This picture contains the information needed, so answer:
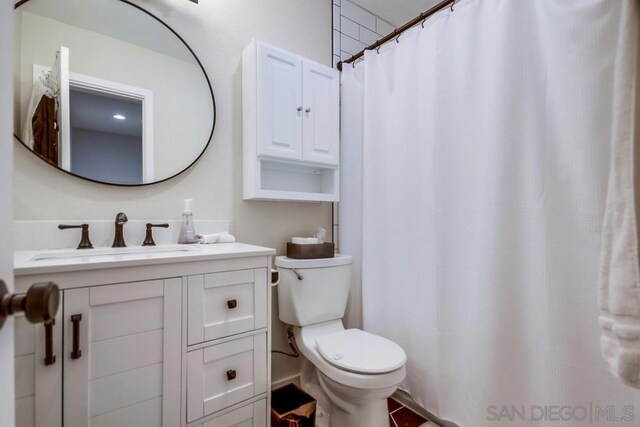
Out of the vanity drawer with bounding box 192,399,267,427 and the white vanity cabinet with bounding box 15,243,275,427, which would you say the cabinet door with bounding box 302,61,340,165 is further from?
the vanity drawer with bounding box 192,399,267,427

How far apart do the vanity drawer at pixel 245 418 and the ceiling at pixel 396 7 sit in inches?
92.9

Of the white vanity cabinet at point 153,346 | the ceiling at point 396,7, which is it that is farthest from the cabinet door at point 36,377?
the ceiling at point 396,7

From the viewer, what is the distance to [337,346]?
1288 mm

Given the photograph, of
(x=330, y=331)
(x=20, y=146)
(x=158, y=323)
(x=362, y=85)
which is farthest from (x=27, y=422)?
(x=362, y=85)

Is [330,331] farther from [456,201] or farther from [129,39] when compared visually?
[129,39]

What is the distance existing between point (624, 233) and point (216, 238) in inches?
52.9

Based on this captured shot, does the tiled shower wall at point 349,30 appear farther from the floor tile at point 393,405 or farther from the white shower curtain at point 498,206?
the floor tile at point 393,405

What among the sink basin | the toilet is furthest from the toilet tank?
the sink basin

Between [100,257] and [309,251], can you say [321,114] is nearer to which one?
[309,251]

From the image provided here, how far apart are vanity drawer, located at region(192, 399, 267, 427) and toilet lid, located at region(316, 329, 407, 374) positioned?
306 mm

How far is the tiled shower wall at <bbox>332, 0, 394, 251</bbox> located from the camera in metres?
1.91

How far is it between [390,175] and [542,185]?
68cm

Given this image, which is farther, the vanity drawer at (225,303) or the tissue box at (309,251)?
the tissue box at (309,251)

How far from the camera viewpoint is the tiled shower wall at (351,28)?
75.1 inches
